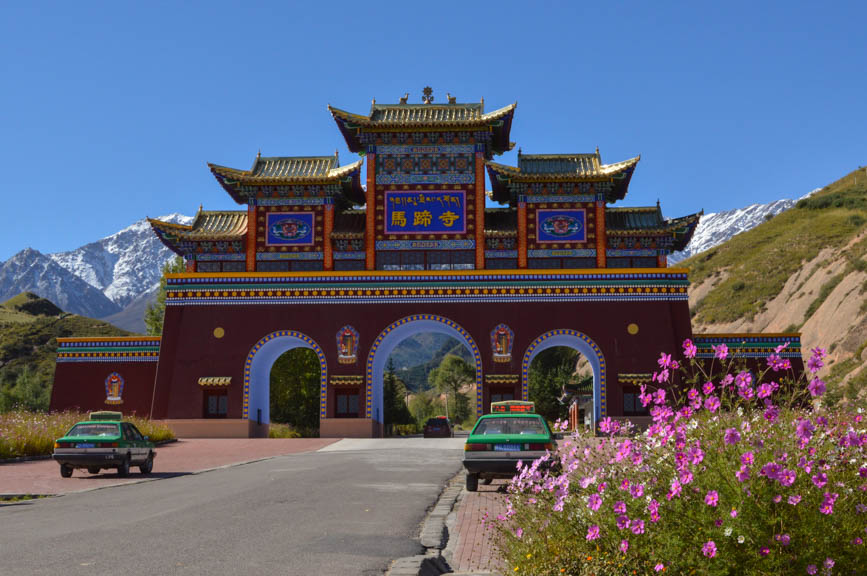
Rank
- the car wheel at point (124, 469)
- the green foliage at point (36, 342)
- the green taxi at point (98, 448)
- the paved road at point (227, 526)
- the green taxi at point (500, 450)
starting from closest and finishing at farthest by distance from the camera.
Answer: the paved road at point (227, 526), the green taxi at point (500, 450), the green taxi at point (98, 448), the car wheel at point (124, 469), the green foliage at point (36, 342)

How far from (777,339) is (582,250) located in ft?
32.8

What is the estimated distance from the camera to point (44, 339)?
100812 millimetres

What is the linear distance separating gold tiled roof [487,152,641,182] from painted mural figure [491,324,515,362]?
7.10 meters

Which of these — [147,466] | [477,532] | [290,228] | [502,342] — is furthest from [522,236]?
[477,532]

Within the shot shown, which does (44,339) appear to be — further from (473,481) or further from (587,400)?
(473,481)

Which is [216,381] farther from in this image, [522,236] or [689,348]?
[689,348]

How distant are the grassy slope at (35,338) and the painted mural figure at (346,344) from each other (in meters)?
52.0

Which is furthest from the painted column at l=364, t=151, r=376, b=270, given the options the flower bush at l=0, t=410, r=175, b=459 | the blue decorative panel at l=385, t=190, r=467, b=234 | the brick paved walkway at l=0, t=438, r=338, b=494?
the flower bush at l=0, t=410, r=175, b=459

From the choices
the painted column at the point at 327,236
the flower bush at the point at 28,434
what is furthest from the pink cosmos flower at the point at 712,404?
the painted column at the point at 327,236

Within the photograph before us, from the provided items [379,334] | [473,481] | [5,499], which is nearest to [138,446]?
[5,499]

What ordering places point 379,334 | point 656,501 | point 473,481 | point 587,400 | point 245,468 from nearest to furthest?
1. point 656,501
2. point 473,481
3. point 245,468
4. point 379,334
5. point 587,400

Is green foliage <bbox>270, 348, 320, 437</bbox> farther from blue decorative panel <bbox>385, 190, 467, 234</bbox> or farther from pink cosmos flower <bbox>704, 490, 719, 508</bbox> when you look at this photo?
pink cosmos flower <bbox>704, 490, 719, 508</bbox>

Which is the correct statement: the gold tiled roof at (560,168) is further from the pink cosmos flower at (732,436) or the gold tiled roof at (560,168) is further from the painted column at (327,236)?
the pink cosmos flower at (732,436)

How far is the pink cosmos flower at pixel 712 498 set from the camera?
5.91 m
